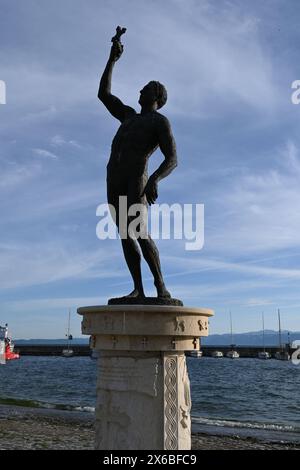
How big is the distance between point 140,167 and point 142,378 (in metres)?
2.31

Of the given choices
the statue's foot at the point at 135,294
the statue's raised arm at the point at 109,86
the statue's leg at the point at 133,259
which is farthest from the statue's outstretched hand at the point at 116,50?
the statue's foot at the point at 135,294

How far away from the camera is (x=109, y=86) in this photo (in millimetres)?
6344

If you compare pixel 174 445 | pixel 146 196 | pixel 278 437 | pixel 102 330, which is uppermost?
pixel 146 196

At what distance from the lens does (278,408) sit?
2891 centimetres

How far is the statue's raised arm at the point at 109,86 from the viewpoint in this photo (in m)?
6.25

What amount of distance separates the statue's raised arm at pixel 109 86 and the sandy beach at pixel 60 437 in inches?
433

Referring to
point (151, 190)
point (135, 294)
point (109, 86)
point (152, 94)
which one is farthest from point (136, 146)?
point (135, 294)

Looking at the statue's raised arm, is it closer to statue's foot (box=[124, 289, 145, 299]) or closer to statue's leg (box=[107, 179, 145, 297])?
statue's leg (box=[107, 179, 145, 297])

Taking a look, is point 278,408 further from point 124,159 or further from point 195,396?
point 124,159

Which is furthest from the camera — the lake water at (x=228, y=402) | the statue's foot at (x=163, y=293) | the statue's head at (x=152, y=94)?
the lake water at (x=228, y=402)

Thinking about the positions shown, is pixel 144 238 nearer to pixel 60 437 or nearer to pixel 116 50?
pixel 116 50

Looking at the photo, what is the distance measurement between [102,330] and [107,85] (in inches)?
120

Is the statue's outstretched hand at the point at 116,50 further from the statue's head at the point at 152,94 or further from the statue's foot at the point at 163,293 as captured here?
the statue's foot at the point at 163,293

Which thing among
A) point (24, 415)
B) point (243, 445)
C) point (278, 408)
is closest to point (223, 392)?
point (278, 408)
